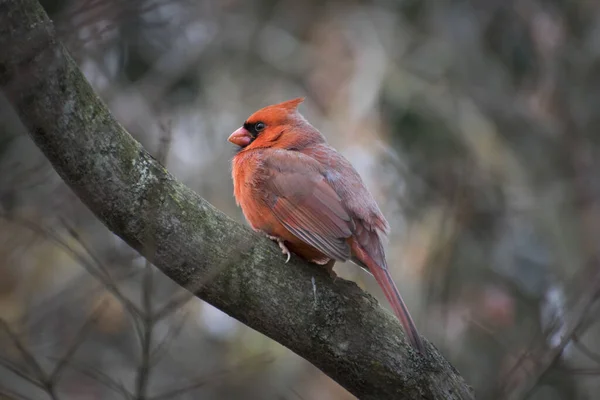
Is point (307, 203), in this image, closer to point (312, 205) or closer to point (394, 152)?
point (312, 205)

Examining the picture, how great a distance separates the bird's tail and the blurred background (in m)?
2.33

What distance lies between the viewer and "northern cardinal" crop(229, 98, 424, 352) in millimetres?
3699

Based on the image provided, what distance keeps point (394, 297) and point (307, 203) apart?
709mm

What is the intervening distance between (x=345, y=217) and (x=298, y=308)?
2.98ft

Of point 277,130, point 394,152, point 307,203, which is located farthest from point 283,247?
point 394,152

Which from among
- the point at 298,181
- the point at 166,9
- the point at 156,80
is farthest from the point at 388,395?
the point at 156,80

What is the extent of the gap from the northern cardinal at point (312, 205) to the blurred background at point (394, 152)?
1982 millimetres

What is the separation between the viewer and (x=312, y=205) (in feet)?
13.0

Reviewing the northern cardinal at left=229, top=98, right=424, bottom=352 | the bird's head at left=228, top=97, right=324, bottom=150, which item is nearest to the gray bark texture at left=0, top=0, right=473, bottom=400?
the northern cardinal at left=229, top=98, right=424, bottom=352

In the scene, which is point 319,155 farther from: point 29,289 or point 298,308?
point 29,289

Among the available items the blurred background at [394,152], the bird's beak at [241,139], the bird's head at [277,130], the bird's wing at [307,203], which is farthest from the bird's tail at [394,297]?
the blurred background at [394,152]

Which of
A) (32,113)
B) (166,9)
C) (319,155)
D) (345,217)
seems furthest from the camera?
(166,9)

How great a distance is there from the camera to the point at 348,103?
862 centimetres

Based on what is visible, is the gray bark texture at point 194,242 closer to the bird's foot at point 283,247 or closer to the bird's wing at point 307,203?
the bird's foot at point 283,247
